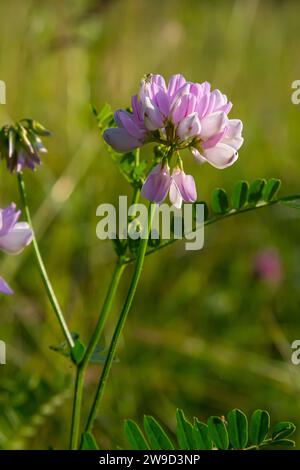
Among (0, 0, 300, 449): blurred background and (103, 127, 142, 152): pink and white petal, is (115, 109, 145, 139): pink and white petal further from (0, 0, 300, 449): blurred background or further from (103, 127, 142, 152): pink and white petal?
(0, 0, 300, 449): blurred background

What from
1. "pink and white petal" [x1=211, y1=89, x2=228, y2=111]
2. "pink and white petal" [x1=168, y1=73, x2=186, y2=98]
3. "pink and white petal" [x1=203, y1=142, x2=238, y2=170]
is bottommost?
"pink and white petal" [x1=203, y1=142, x2=238, y2=170]

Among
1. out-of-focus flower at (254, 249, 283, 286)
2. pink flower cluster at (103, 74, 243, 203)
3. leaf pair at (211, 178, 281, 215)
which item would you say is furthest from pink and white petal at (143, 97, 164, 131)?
out-of-focus flower at (254, 249, 283, 286)

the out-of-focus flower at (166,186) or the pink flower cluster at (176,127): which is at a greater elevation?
the pink flower cluster at (176,127)

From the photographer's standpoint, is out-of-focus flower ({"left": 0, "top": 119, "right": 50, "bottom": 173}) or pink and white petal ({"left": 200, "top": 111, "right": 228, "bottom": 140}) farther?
out-of-focus flower ({"left": 0, "top": 119, "right": 50, "bottom": 173})

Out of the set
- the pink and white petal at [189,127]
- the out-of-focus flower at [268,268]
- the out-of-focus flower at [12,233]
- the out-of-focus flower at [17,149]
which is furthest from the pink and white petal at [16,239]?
the out-of-focus flower at [268,268]

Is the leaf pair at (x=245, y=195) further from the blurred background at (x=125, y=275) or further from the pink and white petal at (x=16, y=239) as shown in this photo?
the blurred background at (x=125, y=275)

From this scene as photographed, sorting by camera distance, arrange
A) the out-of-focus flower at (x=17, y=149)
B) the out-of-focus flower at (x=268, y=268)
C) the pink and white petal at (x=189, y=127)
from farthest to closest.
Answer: the out-of-focus flower at (x=268, y=268)
the out-of-focus flower at (x=17, y=149)
the pink and white petal at (x=189, y=127)
